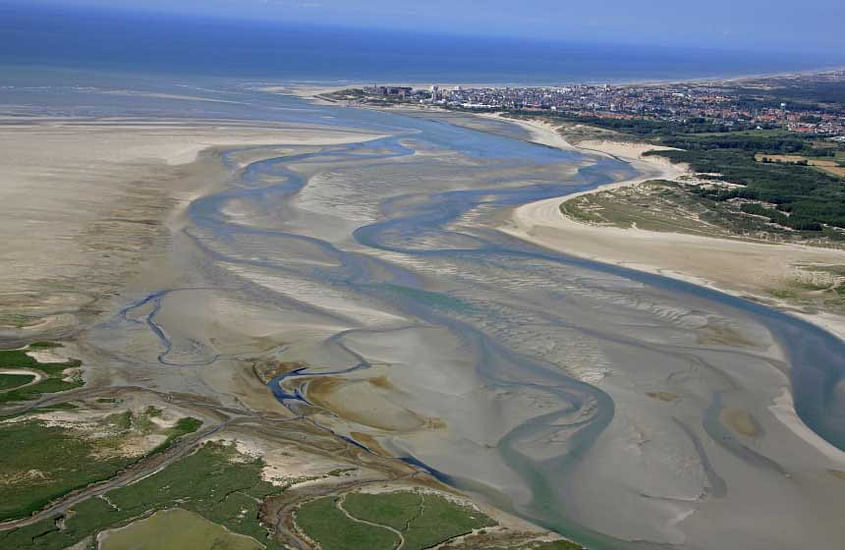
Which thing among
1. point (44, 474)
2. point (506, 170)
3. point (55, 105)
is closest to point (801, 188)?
point (506, 170)

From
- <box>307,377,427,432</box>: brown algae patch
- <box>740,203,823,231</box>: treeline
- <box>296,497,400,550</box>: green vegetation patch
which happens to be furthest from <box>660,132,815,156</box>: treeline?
<box>296,497,400,550</box>: green vegetation patch

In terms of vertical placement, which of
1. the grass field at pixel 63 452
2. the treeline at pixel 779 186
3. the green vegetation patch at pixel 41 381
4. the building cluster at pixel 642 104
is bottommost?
the grass field at pixel 63 452

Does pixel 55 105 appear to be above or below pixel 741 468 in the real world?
above

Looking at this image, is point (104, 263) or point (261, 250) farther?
point (261, 250)

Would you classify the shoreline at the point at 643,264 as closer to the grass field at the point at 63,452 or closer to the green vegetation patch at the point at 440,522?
the green vegetation patch at the point at 440,522

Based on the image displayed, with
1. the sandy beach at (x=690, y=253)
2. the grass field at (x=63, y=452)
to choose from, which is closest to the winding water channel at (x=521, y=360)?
the sandy beach at (x=690, y=253)

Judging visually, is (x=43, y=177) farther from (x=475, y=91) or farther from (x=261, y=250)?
(x=475, y=91)

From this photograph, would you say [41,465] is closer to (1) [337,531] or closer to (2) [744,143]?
(1) [337,531]

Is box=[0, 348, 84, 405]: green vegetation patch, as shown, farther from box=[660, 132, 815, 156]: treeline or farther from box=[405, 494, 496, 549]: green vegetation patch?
box=[660, 132, 815, 156]: treeline
